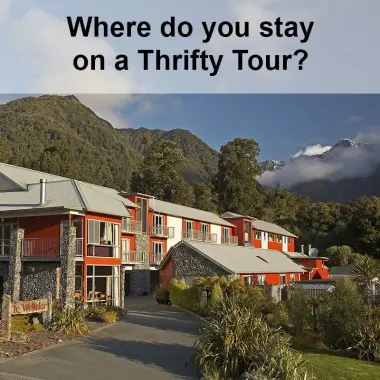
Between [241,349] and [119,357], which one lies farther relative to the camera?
[119,357]

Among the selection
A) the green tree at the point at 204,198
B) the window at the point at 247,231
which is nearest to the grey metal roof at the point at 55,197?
the window at the point at 247,231

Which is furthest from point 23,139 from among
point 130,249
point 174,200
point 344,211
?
point 130,249

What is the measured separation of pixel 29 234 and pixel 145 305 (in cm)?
818

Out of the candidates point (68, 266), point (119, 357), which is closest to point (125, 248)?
point (68, 266)

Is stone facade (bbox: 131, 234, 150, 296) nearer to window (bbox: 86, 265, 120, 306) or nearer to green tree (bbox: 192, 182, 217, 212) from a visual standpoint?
window (bbox: 86, 265, 120, 306)

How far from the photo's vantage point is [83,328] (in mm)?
21172

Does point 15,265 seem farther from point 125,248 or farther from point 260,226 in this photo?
point 260,226

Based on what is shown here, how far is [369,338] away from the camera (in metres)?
17.2

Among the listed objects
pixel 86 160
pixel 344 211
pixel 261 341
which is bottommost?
pixel 261 341

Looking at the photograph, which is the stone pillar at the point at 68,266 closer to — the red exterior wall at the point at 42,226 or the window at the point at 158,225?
the red exterior wall at the point at 42,226

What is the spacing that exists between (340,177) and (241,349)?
152 m

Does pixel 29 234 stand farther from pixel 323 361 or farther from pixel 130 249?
pixel 323 361

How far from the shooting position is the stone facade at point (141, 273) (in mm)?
39438

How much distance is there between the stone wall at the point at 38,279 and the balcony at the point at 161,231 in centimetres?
1644
